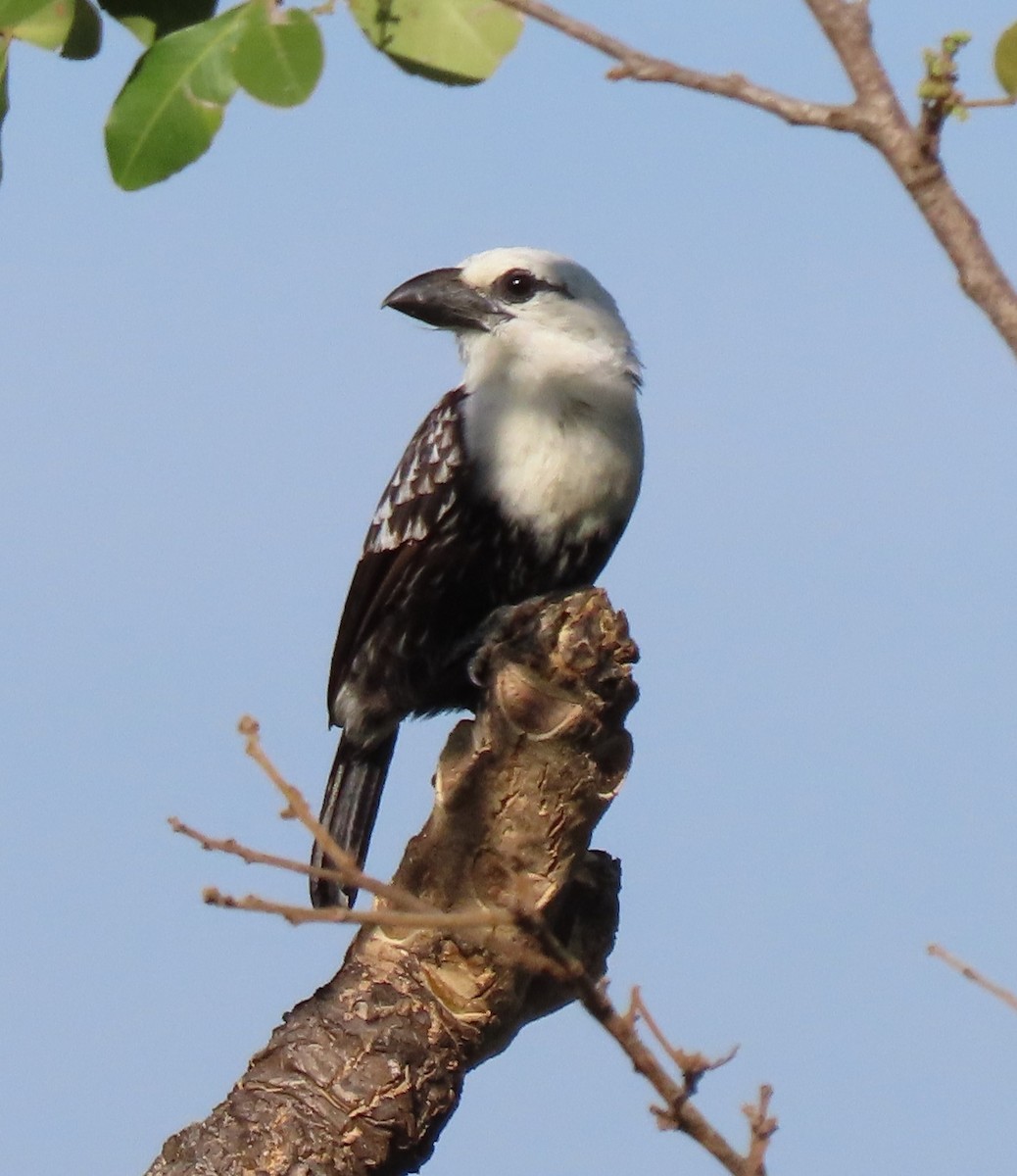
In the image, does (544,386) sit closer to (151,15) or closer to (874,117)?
(151,15)

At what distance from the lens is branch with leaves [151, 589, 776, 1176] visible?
4.04 meters

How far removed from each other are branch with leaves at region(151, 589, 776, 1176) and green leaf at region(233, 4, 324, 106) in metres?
1.66

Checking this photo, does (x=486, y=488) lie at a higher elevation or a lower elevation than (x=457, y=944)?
higher

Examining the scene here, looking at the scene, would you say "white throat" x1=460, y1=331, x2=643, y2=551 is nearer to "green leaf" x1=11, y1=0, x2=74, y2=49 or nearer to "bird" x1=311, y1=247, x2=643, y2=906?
"bird" x1=311, y1=247, x2=643, y2=906

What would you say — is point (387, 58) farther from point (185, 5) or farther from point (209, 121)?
point (185, 5)

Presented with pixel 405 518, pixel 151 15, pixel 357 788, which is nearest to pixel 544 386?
pixel 405 518

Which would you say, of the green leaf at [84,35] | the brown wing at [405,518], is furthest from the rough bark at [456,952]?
the green leaf at [84,35]

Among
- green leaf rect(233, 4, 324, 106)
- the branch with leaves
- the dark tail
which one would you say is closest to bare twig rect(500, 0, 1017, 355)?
green leaf rect(233, 4, 324, 106)

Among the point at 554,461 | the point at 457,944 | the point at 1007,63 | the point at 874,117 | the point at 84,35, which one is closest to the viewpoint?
the point at 874,117

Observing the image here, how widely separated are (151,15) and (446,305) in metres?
2.72

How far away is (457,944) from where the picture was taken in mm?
4215

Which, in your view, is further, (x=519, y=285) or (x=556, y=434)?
(x=519, y=285)

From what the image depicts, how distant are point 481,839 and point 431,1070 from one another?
0.55 metres

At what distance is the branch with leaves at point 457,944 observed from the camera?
4043 mm
